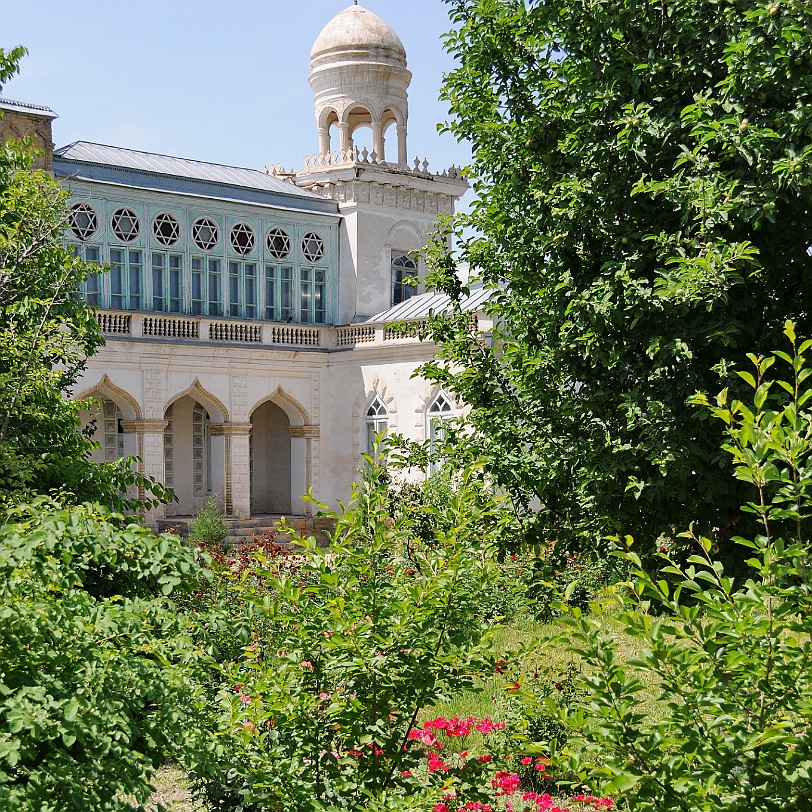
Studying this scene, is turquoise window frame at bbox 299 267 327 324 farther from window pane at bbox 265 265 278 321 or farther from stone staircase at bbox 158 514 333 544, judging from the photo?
stone staircase at bbox 158 514 333 544

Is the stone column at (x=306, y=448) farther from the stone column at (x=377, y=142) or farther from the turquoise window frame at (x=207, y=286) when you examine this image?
the stone column at (x=377, y=142)

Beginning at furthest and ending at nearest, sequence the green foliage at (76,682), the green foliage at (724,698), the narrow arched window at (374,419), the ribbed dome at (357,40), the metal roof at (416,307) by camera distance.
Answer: the ribbed dome at (357,40) < the narrow arched window at (374,419) < the metal roof at (416,307) < the green foliage at (76,682) < the green foliage at (724,698)

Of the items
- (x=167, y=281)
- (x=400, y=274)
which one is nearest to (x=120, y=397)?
(x=167, y=281)

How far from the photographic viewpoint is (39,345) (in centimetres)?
741

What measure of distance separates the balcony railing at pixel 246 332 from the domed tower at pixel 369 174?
839 mm

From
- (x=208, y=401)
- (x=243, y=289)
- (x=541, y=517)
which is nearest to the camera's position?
(x=541, y=517)

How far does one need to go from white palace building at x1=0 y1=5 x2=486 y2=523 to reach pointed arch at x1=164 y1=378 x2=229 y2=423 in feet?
0.16

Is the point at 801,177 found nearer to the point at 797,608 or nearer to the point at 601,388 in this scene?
the point at 601,388

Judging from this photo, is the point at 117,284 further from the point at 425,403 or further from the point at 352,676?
the point at 352,676

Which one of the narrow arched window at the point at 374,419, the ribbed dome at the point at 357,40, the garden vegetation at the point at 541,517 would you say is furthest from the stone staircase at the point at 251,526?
the garden vegetation at the point at 541,517

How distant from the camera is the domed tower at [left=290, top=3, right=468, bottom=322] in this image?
28.0 meters

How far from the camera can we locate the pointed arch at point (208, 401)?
84.0 ft

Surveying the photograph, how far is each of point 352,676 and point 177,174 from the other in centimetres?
2296

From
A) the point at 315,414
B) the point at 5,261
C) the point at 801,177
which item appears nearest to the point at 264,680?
the point at 801,177
